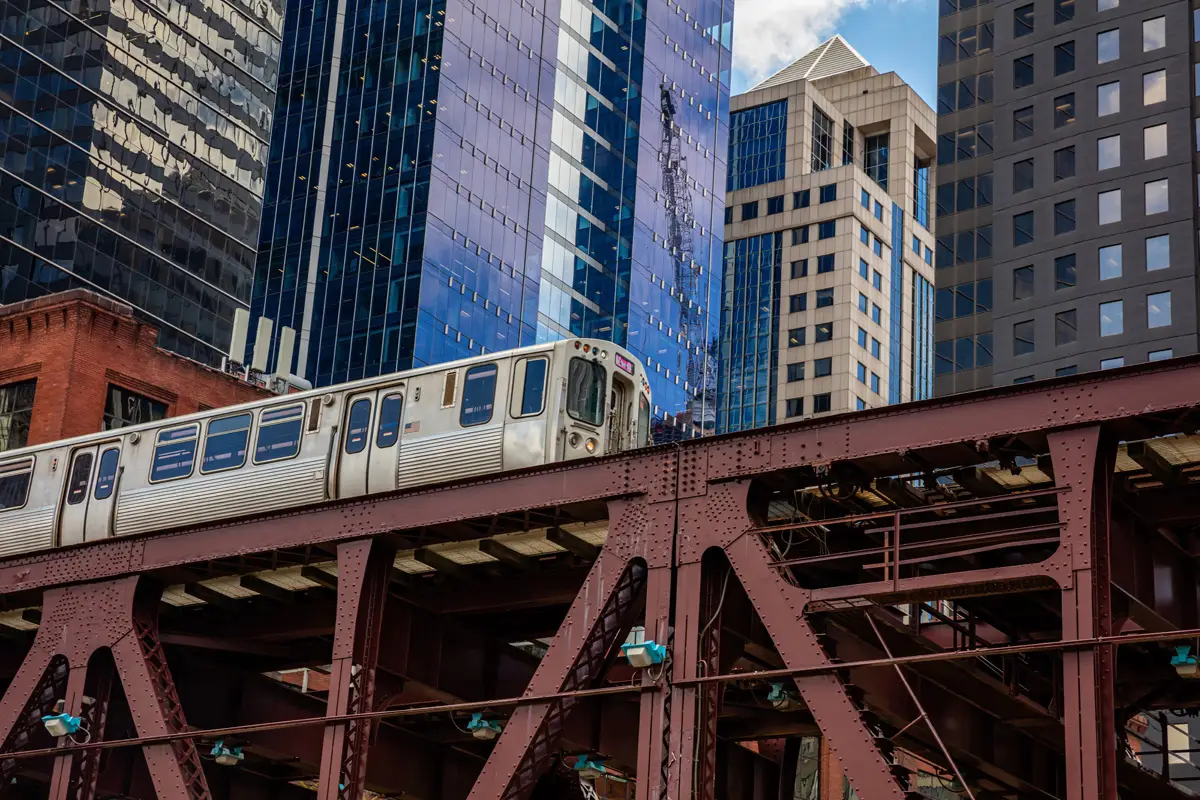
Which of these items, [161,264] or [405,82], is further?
[405,82]

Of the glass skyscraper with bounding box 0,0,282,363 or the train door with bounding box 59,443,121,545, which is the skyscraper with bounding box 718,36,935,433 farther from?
the train door with bounding box 59,443,121,545

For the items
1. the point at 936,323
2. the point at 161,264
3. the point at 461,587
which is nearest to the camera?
the point at 461,587

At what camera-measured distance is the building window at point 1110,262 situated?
72.2 meters

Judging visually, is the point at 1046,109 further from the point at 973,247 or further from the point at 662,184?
the point at 662,184

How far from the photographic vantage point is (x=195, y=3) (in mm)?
73375

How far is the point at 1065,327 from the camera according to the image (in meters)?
73.3

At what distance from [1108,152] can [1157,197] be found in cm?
324

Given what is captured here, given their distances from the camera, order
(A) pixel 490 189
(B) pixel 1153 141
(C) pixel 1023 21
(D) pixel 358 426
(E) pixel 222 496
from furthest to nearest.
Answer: (A) pixel 490 189 < (C) pixel 1023 21 < (B) pixel 1153 141 < (E) pixel 222 496 < (D) pixel 358 426

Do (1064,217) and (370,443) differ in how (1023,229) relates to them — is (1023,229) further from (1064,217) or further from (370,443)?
(370,443)

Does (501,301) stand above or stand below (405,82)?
below

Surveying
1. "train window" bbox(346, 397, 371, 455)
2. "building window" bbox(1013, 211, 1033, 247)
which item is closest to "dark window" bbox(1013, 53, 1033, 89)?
"building window" bbox(1013, 211, 1033, 247)

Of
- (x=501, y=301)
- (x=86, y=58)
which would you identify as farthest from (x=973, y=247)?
(x=86, y=58)

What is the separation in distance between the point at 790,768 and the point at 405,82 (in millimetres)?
72988

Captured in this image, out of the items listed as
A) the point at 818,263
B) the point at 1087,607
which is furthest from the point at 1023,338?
the point at 818,263
